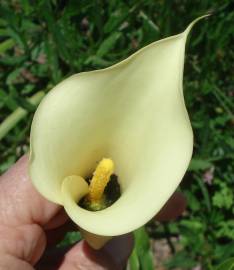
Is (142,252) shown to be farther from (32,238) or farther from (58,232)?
(32,238)

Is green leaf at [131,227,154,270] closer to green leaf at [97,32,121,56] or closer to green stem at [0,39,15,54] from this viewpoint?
green leaf at [97,32,121,56]

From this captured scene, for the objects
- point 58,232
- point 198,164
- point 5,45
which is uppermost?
point 5,45

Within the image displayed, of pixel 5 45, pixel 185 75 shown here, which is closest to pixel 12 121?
pixel 5 45

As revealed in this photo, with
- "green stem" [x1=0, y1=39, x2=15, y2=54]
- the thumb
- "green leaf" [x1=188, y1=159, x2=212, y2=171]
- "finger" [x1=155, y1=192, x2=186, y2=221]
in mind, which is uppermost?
"green stem" [x1=0, y1=39, x2=15, y2=54]

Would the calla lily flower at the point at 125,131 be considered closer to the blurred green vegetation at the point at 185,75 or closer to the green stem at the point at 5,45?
the blurred green vegetation at the point at 185,75

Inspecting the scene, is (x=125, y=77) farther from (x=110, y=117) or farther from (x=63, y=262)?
(x=63, y=262)

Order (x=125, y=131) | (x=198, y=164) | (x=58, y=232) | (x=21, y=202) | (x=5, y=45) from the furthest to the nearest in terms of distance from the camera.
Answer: (x=5, y=45) < (x=198, y=164) < (x=58, y=232) < (x=21, y=202) < (x=125, y=131)

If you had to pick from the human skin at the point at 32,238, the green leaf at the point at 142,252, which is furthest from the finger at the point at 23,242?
the green leaf at the point at 142,252

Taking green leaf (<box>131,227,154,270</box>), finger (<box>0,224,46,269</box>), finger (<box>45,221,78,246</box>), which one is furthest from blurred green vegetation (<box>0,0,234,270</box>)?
finger (<box>0,224,46,269</box>)
